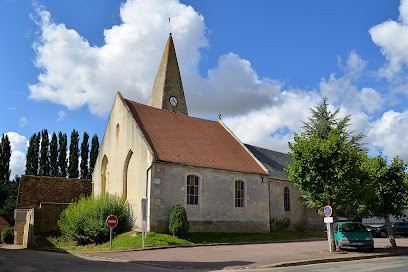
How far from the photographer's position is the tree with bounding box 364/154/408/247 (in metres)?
19.1

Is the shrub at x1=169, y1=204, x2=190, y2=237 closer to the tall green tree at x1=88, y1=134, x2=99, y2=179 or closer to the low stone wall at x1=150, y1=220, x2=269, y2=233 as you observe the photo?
the low stone wall at x1=150, y1=220, x2=269, y2=233

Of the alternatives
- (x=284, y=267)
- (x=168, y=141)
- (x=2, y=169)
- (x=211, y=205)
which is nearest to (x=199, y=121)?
(x=168, y=141)

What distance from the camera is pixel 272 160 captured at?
32.5m

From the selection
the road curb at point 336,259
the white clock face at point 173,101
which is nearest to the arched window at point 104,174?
the white clock face at point 173,101

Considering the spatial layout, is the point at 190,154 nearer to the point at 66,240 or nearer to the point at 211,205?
the point at 211,205

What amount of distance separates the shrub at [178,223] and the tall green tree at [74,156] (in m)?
38.2

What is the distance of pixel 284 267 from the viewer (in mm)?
11773

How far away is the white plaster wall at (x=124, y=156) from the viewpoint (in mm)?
22125

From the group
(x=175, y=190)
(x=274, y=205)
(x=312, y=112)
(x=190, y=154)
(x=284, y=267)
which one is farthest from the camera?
(x=312, y=112)

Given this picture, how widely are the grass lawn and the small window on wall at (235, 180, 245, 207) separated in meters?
2.24

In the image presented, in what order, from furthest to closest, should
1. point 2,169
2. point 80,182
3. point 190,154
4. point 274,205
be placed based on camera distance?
point 2,169 → point 80,182 → point 274,205 → point 190,154

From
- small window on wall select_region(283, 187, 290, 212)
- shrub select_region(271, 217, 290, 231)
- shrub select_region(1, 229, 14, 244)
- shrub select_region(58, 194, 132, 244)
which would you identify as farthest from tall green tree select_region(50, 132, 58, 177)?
shrub select_region(271, 217, 290, 231)

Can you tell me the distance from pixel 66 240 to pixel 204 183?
10.0 meters

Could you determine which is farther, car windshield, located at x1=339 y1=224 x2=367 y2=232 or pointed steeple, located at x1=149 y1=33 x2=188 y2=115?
pointed steeple, located at x1=149 y1=33 x2=188 y2=115
